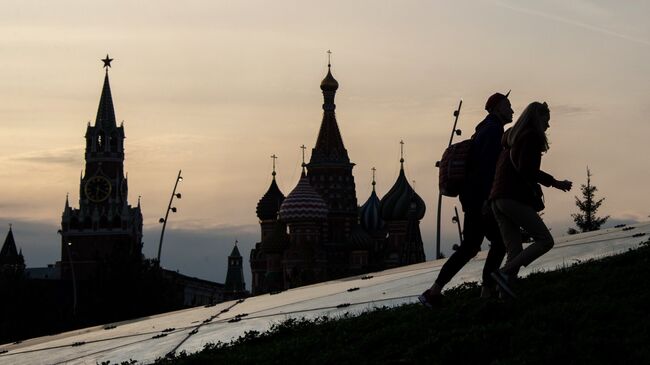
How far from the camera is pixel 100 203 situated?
174 metres

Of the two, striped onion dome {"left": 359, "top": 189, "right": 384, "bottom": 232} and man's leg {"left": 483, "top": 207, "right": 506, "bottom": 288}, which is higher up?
striped onion dome {"left": 359, "top": 189, "right": 384, "bottom": 232}

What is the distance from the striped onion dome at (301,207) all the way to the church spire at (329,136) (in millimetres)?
11773

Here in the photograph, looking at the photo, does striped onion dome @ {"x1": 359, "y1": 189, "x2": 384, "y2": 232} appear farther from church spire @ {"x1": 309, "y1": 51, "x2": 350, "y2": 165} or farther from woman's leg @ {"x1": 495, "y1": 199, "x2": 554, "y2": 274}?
woman's leg @ {"x1": 495, "y1": 199, "x2": 554, "y2": 274}

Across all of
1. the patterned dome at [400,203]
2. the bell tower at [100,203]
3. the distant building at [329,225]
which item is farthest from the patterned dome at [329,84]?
the bell tower at [100,203]

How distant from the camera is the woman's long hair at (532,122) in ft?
44.9

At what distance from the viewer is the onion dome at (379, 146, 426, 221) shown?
133500 mm

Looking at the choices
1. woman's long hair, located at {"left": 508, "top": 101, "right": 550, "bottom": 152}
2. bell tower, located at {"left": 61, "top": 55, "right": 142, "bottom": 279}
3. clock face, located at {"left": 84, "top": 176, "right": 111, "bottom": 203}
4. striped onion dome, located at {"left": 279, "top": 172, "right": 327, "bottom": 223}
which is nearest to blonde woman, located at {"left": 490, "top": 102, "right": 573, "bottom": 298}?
woman's long hair, located at {"left": 508, "top": 101, "right": 550, "bottom": 152}

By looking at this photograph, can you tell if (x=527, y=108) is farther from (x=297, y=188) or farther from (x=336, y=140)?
(x=336, y=140)

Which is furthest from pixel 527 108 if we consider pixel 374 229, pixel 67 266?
pixel 67 266

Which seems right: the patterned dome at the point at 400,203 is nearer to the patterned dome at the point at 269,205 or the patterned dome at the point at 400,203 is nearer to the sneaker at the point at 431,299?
the patterned dome at the point at 269,205

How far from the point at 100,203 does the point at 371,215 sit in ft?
137

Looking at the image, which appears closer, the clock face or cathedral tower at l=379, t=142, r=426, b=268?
cathedral tower at l=379, t=142, r=426, b=268

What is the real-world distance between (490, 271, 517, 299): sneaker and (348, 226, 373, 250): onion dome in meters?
122

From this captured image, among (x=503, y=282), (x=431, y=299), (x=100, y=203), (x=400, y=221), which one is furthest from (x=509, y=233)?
(x=100, y=203)
